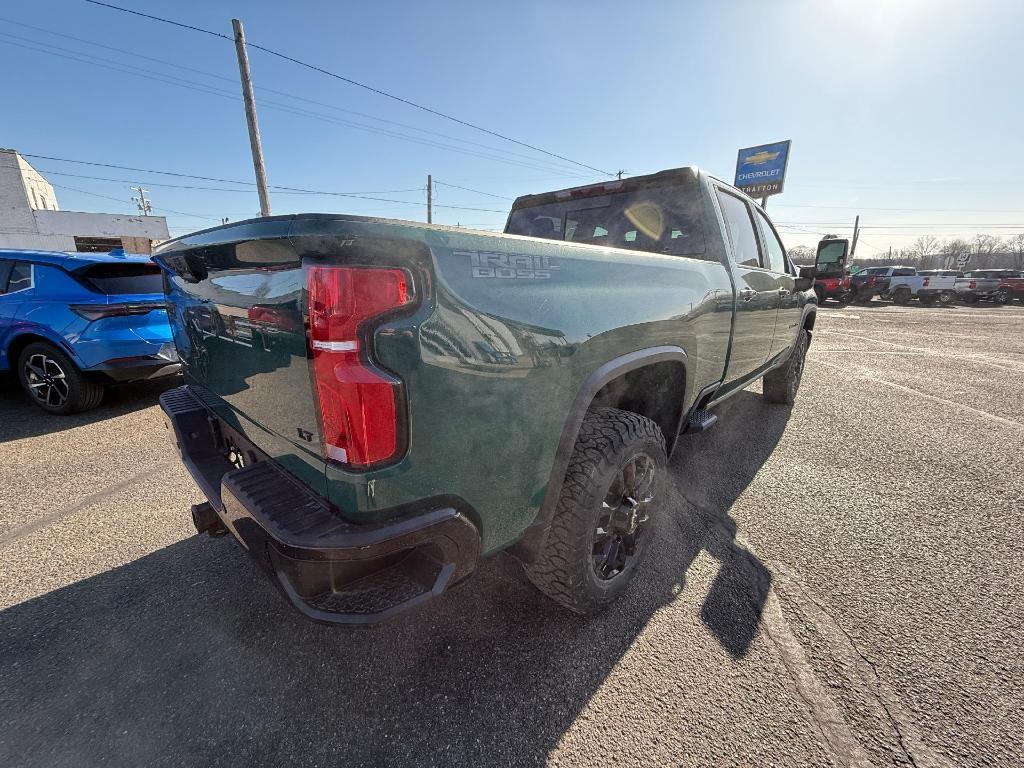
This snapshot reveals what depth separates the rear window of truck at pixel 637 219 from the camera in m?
2.75

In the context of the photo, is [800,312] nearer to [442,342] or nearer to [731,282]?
[731,282]

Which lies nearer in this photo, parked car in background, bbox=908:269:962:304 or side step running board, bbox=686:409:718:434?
side step running board, bbox=686:409:718:434

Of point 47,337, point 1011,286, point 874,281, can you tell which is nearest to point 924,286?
point 874,281

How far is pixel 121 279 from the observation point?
4.24 metres

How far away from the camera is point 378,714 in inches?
59.6

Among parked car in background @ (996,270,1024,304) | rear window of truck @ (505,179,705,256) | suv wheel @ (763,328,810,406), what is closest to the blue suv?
rear window of truck @ (505,179,705,256)

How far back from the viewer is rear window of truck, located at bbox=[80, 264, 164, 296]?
4109mm

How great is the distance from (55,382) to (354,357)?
17.0 feet

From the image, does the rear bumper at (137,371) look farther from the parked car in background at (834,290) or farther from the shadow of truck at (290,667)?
the parked car in background at (834,290)

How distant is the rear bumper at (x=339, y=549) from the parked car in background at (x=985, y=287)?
3194cm

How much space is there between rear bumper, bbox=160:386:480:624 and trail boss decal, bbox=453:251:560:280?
2.31ft

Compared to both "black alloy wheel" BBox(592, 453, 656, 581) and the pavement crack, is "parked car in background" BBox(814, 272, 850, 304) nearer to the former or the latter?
"black alloy wheel" BBox(592, 453, 656, 581)

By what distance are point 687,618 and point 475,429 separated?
1.45 metres

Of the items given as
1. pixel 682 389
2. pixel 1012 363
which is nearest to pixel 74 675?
pixel 682 389
